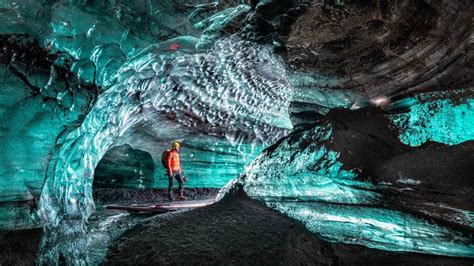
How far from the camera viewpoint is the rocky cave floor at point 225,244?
1.68 metres

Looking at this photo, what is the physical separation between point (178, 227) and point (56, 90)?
4.99 feet

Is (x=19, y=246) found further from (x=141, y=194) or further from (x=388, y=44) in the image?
(x=388, y=44)

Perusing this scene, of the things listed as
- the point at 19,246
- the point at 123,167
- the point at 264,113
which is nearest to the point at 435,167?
the point at 264,113

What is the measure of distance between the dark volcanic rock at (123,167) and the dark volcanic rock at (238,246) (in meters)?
2.86

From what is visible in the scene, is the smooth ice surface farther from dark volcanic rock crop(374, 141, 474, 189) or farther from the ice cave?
dark volcanic rock crop(374, 141, 474, 189)

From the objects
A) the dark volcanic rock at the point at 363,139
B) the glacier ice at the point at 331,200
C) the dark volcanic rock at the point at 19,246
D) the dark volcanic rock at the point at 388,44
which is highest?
the dark volcanic rock at the point at 388,44

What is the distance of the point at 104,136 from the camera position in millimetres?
2705

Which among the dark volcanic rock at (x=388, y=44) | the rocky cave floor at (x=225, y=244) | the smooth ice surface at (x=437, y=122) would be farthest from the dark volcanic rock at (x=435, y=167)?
the rocky cave floor at (x=225, y=244)

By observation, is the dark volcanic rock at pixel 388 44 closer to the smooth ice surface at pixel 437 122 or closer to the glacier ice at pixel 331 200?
the smooth ice surface at pixel 437 122

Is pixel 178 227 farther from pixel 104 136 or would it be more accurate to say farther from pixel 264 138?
pixel 264 138

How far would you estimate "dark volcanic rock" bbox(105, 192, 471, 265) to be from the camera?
5.49ft

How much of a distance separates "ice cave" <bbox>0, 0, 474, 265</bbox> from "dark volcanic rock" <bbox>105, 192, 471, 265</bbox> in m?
0.01

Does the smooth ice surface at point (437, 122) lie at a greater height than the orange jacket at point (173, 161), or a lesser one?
greater

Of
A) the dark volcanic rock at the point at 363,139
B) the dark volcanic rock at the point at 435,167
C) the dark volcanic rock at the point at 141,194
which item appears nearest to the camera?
the dark volcanic rock at the point at 435,167
